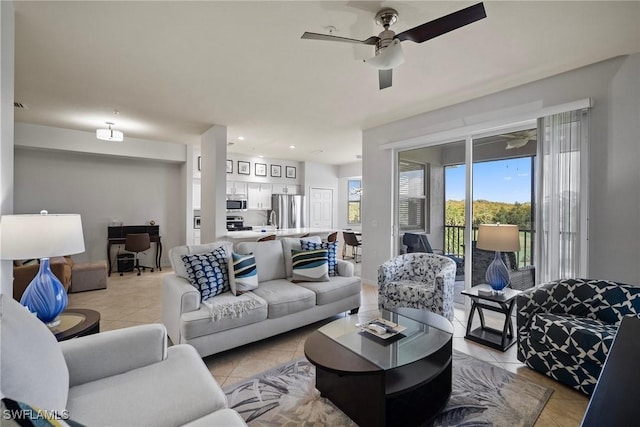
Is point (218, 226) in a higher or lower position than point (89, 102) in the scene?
lower

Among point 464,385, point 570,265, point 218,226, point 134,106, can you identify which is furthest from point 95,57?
point 570,265

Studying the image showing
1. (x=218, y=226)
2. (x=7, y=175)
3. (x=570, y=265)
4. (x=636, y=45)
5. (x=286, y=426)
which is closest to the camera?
(x=286, y=426)

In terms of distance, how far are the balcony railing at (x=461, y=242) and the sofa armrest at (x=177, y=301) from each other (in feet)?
10.9

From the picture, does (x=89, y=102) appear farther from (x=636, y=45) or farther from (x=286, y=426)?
(x=636, y=45)

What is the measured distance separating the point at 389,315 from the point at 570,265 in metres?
1.94

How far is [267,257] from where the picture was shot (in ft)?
11.0

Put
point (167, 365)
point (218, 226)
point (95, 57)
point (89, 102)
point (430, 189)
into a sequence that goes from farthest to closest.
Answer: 1. point (218, 226)
2. point (430, 189)
3. point (89, 102)
4. point (95, 57)
5. point (167, 365)

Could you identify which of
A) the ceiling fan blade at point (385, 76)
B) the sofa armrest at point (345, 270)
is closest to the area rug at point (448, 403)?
the sofa armrest at point (345, 270)

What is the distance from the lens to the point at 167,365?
1562mm

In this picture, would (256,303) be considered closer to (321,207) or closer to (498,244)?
(498,244)

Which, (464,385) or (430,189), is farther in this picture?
(430,189)

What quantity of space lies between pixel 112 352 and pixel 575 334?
2.89m

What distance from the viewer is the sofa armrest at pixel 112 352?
56.5 inches

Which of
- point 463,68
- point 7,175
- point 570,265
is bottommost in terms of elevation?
point 570,265
